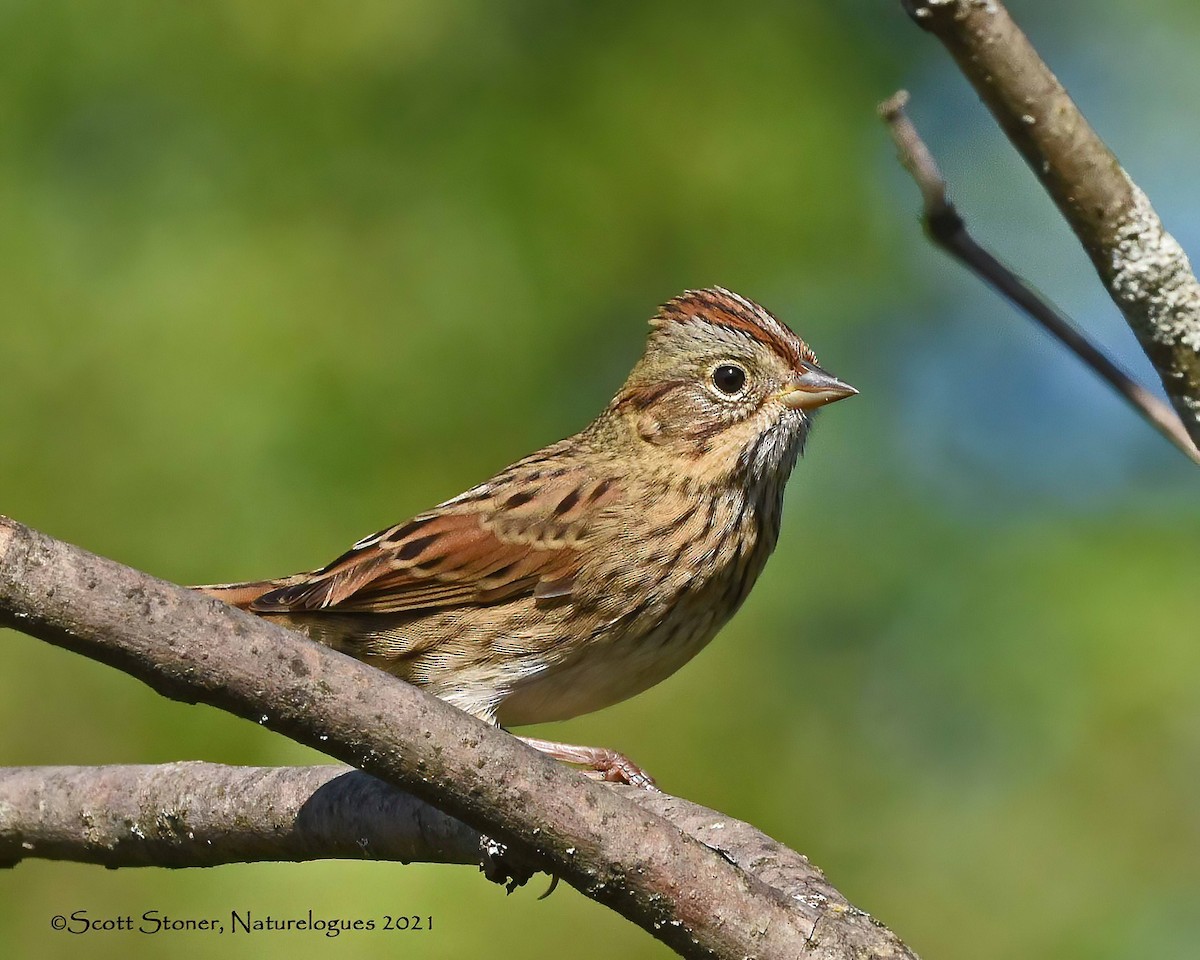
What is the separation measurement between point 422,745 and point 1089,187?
121 cm

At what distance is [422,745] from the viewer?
7.39ft

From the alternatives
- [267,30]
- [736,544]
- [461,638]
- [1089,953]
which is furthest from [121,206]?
[1089,953]

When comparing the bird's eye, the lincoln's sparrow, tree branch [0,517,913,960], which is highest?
the bird's eye

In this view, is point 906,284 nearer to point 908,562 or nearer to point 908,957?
point 908,562

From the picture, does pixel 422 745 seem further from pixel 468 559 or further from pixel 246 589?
pixel 246 589

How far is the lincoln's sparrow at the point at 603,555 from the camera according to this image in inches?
163

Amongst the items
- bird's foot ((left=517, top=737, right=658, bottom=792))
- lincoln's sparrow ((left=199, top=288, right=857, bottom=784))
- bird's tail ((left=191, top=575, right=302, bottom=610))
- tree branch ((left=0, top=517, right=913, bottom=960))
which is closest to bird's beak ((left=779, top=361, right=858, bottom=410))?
lincoln's sparrow ((left=199, top=288, right=857, bottom=784))

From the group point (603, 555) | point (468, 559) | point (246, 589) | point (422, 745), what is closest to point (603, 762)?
point (603, 555)

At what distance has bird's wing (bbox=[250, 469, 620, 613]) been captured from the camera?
4.25 meters

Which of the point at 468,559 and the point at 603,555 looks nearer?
the point at 603,555

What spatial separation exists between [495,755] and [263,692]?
377 mm

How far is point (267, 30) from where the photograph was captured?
5.66 metres

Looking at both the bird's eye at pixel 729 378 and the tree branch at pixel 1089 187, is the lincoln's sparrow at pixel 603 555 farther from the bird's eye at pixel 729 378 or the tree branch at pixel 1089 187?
the tree branch at pixel 1089 187

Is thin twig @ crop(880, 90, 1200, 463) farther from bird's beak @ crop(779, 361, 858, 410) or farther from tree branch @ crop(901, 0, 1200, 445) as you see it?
bird's beak @ crop(779, 361, 858, 410)
